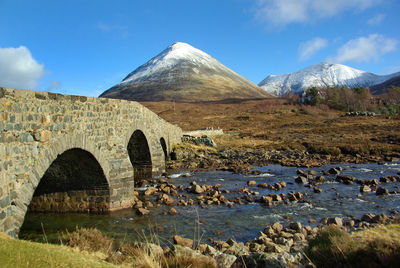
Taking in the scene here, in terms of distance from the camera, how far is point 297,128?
50.7 meters

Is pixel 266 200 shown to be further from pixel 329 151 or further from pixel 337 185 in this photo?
pixel 329 151

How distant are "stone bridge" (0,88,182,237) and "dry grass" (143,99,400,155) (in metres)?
20.9

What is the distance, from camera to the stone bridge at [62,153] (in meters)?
7.00

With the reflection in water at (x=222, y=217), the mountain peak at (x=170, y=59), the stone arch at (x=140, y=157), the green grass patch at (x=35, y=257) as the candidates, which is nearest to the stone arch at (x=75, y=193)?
the reflection in water at (x=222, y=217)

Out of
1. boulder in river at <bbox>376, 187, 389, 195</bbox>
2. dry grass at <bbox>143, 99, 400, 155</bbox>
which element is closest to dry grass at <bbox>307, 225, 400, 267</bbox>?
boulder in river at <bbox>376, 187, 389, 195</bbox>

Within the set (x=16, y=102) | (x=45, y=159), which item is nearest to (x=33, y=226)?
(x=45, y=159)

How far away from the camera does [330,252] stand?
569cm

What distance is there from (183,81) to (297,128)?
88.2 meters

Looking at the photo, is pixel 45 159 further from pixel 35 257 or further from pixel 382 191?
pixel 382 191

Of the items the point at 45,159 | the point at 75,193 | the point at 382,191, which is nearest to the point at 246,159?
the point at 382,191

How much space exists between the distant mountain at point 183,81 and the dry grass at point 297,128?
23384 mm

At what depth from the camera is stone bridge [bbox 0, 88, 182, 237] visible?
7.00m

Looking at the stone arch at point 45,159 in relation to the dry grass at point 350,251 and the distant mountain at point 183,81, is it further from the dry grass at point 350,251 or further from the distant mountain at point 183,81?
the distant mountain at point 183,81

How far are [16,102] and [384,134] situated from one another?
39190mm
